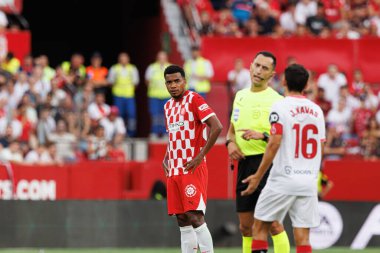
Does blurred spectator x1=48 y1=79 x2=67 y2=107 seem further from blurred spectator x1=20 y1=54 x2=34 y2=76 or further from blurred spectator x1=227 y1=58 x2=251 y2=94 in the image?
blurred spectator x1=227 y1=58 x2=251 y2=94

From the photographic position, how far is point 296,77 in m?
10.9

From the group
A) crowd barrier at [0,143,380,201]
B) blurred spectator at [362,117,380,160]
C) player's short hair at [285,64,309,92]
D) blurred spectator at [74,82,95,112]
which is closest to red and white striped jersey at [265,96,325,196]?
player's short hair at [285,64,309,92]

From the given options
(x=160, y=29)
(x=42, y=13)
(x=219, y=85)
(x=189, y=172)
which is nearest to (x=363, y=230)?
(x=219, y=85)

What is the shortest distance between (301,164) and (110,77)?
14.3 metres

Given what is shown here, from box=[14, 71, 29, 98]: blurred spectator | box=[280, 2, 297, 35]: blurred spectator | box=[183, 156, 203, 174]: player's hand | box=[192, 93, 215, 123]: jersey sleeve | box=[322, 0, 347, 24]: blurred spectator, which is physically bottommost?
box=[183, 156, 203, 174]: player's hand

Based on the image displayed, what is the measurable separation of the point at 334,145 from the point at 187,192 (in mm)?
11925

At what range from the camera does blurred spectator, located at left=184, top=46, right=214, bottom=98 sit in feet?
78.1

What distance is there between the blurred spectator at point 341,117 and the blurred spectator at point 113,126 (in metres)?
4.35

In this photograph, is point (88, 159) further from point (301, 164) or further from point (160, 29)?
point (301, 164)

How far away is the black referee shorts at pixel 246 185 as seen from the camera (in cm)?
1225

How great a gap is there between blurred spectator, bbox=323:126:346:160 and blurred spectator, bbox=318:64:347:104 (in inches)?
46.5

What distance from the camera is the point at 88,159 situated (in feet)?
73.7

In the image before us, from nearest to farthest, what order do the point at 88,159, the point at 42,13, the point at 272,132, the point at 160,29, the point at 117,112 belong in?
1. the point at 272,132
2. the point at 88,159
3. the point at 117,112
4. the point at 160,29
5. the point at 42,13

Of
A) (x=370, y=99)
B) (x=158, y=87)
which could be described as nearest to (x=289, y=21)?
(x=370, y=99)
